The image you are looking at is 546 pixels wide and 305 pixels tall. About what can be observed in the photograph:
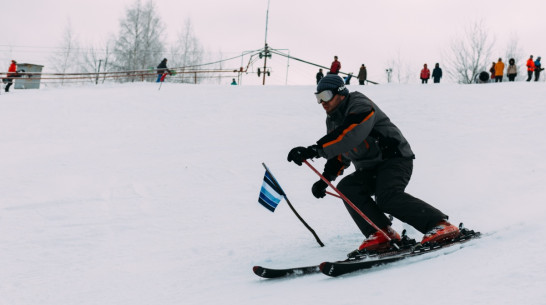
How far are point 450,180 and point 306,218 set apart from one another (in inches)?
103

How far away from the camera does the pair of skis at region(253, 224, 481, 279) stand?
316cm

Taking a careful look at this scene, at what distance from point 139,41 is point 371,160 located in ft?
119

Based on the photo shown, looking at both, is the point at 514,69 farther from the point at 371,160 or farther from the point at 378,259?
the point at 378,259

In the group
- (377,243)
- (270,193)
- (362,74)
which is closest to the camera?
(377,243)

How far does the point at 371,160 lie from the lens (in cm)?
369

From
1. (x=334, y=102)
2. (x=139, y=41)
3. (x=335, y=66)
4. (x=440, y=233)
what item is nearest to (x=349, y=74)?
(x=335, y=66)

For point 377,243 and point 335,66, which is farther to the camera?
point 335,66

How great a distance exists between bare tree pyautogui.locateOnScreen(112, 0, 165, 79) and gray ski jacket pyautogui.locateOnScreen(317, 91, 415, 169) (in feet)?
114

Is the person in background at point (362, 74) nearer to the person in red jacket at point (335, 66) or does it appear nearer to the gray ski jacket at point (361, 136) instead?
the person in red jacket at point (335, 66)

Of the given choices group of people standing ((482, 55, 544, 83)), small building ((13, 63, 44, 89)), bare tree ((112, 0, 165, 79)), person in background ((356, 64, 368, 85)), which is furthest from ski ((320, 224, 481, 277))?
bare tree ((112, 0, 165, 79))

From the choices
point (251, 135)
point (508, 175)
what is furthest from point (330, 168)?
point (251, 135)

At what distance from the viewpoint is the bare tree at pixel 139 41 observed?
36.4 meters

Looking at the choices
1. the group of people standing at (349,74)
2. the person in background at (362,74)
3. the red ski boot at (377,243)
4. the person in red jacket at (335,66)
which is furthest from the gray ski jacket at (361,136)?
the person in background at (362,74)

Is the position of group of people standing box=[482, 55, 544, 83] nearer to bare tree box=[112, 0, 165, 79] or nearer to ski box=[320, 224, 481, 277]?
ski box=[320, 224, 481, 277]
